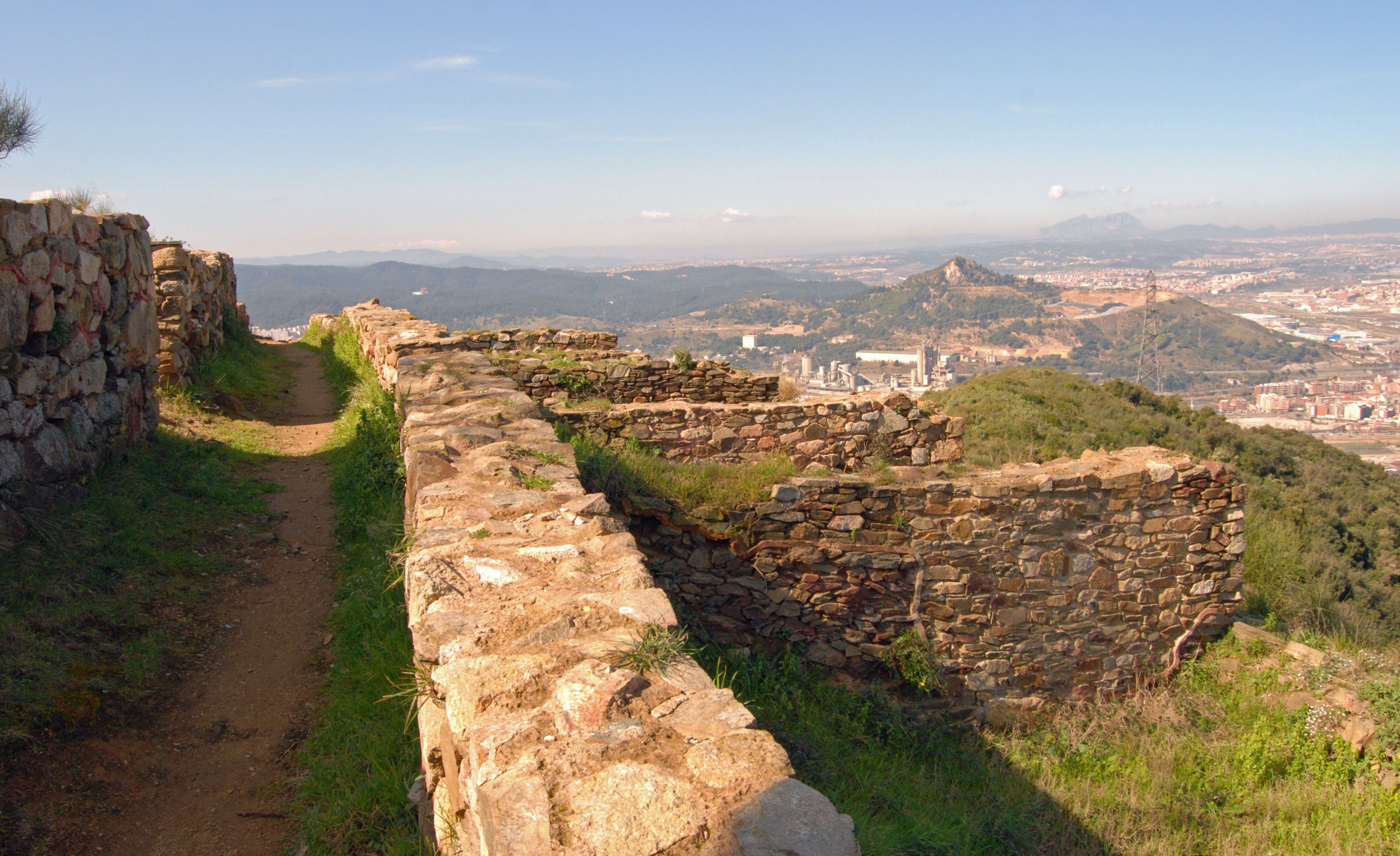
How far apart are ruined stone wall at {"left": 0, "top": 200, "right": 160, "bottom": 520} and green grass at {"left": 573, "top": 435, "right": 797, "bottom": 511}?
3280 mm

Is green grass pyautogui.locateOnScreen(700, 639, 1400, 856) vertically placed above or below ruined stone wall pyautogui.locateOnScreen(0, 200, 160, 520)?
below

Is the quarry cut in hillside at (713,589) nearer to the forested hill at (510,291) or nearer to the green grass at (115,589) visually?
the green grass at (115,589)

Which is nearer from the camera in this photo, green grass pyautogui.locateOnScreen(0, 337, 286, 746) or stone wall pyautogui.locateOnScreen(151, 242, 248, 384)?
green grass pyautogui.locateOnScreen(0, 337, 286, 746)

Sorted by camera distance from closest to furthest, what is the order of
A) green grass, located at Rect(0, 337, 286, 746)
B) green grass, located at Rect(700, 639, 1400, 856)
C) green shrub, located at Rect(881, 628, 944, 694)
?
green grass, located at Rect(0, 337, 286, 746)
green grass, located at Rect(700, 639, 1400, 856)
green shrub, located at Rect(881, 628, 944, 694)

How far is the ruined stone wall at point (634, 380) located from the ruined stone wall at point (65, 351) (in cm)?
367

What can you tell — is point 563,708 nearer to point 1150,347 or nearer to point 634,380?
point 634,380

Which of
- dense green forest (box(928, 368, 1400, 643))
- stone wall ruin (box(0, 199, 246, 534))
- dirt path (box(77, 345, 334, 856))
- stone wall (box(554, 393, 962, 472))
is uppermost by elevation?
stone wall ruin (box(0, 199, 246, 534))

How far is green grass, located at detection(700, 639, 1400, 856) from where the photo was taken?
4301 millimetres

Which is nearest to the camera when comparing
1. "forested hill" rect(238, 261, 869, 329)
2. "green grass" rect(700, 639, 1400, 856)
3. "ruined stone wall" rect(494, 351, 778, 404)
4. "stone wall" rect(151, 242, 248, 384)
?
"green grass" rect(700, 639, 1400, 856)

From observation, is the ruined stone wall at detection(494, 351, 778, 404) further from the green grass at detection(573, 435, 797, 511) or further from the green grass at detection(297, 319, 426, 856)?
the green grass at detection(573, 435, 797, 511)

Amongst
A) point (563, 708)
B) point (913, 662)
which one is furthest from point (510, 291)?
point (563, 708)

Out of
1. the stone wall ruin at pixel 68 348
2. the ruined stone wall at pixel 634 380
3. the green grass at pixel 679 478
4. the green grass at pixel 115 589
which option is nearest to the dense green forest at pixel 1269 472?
the ruined stone wall at pixel 634 380

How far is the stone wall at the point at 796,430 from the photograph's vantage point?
27.4ft

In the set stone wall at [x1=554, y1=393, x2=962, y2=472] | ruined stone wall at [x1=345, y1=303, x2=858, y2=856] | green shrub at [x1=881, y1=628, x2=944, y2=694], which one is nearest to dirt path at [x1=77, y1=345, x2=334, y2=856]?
ruined stone wall at [x1=345, y1=303, x2=858, y2=856]
